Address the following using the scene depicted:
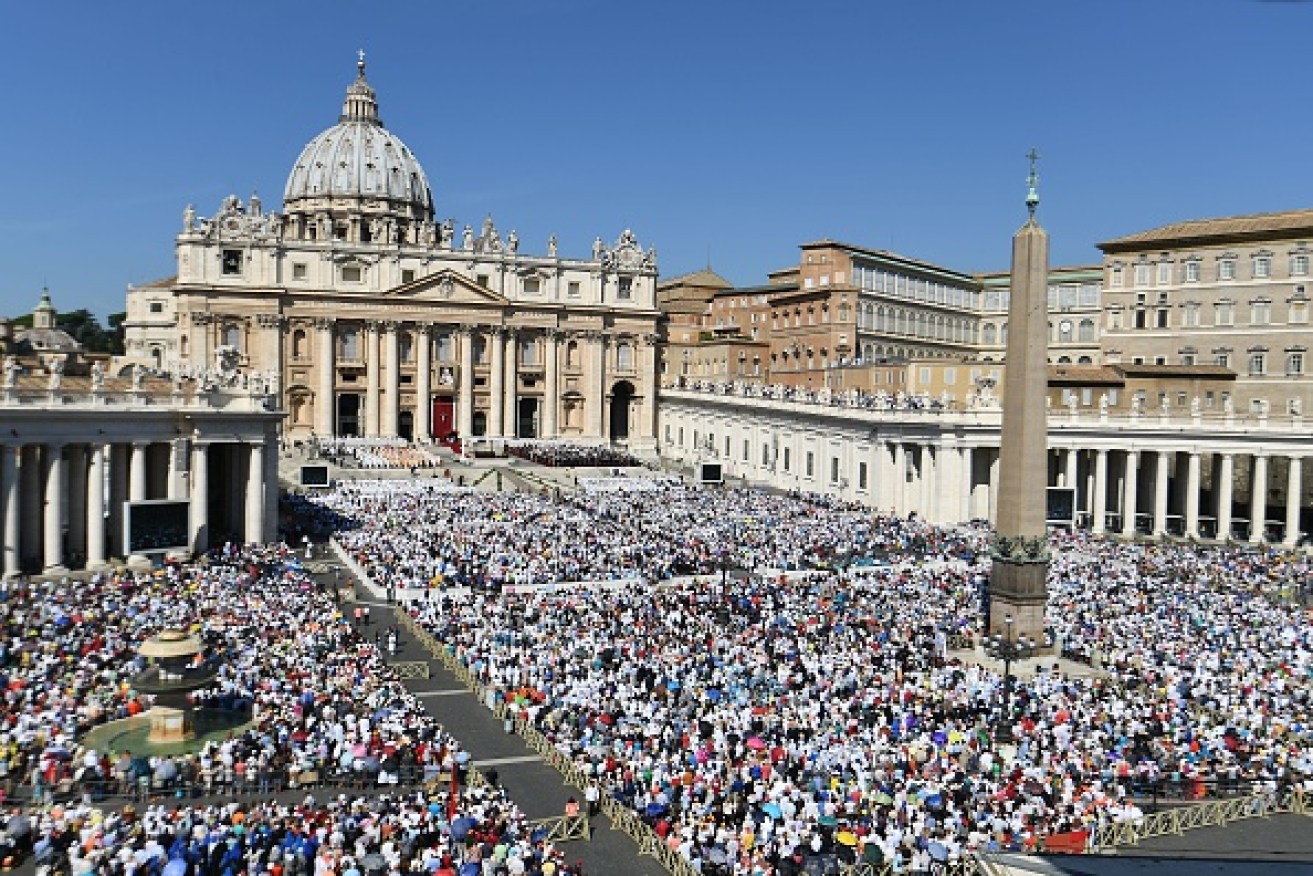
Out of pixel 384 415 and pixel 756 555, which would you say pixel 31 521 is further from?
pixel 384 415

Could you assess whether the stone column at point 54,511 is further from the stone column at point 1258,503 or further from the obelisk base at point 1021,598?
the stone column at point 1258,503

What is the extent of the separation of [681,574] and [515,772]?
1868 centimetres

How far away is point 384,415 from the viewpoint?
87.1m

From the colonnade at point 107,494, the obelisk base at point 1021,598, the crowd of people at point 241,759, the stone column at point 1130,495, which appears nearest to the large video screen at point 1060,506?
the stone column at point 1130,495

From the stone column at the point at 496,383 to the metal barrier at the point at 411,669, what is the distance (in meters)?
63.3

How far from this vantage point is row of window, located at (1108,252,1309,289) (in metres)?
62.0

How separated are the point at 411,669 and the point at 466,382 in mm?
63000

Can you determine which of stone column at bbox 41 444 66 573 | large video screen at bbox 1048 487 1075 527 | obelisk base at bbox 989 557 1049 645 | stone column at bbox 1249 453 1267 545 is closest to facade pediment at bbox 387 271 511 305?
stone column at bbox 41 444 66 573

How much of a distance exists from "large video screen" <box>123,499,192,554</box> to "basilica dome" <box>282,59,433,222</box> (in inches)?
3033

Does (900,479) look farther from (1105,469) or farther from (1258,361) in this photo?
(1258,361)

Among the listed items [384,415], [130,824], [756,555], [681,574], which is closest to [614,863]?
[130,824]

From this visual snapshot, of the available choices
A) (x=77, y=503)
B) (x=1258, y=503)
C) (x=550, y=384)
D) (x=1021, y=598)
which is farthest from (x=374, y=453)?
(x=1021, y=598)

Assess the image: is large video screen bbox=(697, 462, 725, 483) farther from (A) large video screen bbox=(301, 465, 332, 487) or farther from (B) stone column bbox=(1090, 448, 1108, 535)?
(A) large video screen bbox=(301, 465, 332, 487)

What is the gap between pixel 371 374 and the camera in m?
86.0
